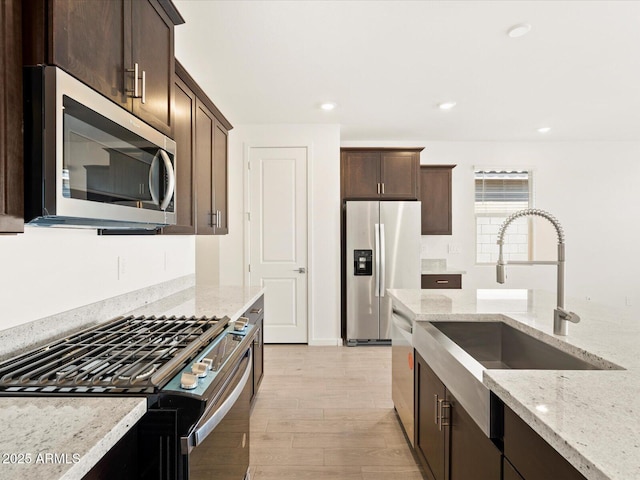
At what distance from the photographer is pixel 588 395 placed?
0.89 m

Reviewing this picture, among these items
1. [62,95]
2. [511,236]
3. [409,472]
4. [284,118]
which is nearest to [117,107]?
[62,95]

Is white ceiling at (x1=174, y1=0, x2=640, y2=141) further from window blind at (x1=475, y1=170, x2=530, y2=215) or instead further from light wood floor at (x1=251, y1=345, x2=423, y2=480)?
light wood floor at (x1=251, y1=345, x2=423, y2=480)

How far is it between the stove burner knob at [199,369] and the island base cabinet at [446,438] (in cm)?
90

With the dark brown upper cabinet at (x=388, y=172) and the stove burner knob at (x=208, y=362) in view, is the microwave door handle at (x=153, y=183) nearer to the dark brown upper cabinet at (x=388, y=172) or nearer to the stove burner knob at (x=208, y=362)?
the stove burner knob at (x=208, y=362)

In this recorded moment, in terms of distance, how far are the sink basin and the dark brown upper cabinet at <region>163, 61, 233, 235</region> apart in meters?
1.66

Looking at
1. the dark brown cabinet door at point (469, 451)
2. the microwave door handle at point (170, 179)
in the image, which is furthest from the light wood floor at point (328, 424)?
the microwave door handle at point (170, 179)

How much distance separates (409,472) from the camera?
6.52 feet

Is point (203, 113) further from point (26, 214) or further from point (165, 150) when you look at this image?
point (26, 214)

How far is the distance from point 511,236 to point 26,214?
5576mm

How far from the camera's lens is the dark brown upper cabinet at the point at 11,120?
2.82 ft

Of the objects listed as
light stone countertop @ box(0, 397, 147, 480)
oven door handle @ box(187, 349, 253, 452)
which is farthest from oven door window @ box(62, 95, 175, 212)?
oven door handle @ box(187, 349, 253, 452)

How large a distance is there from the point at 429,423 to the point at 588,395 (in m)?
1.01

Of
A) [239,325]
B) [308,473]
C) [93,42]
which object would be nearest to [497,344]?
[308,473]

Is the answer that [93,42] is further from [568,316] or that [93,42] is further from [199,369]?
[568,316]
